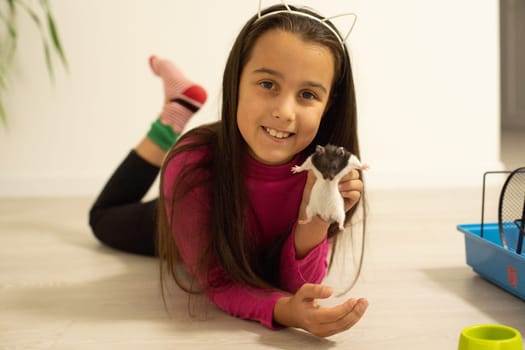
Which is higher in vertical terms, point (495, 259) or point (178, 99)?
point (178, 99)

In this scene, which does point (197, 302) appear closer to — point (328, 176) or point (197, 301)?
point (197, 301)

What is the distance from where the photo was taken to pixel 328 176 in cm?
96

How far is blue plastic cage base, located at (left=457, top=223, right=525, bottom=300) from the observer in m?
1.15

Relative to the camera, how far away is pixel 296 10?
1.14 m

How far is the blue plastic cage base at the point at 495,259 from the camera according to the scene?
1.15m

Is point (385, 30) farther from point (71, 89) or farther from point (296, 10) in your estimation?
point (296, 10)

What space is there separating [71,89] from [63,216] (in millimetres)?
523

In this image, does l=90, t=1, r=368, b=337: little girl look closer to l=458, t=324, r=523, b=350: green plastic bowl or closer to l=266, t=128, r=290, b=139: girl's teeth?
l=266, t=128, r=290, b=139: girl's teeth

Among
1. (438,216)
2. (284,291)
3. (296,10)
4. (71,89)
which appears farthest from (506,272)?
(71,89)

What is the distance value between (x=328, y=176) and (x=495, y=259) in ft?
1.41

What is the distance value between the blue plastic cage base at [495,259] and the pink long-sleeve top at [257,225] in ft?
0.95

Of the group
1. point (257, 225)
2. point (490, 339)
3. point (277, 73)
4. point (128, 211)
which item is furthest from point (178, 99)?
point (490, 339)

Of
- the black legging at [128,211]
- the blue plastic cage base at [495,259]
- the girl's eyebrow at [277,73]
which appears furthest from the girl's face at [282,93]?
the black legging at [128,211]

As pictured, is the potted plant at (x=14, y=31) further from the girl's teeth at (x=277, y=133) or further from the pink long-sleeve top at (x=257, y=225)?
the girl's teeth at (x=277, y=133)
